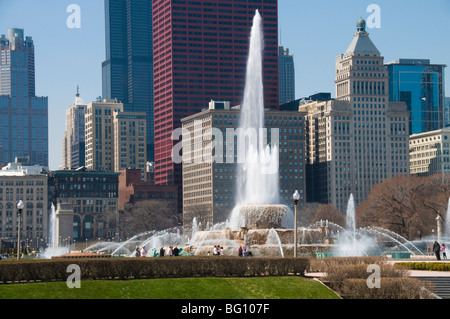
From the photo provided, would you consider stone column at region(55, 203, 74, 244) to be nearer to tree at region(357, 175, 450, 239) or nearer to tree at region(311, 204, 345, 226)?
tree at region(311, 204, 345, 226)

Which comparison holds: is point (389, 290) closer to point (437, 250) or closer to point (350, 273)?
point (350, 273)

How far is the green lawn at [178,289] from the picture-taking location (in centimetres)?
3906

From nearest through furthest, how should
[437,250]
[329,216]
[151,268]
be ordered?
[151,268]
[437,250]
[329,216]

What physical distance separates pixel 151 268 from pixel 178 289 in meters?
4.08

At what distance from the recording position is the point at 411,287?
40469 millimetres

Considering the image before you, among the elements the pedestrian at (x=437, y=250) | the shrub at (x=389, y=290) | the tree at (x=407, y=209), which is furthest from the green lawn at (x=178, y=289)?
the tree at (x=407, y=209)

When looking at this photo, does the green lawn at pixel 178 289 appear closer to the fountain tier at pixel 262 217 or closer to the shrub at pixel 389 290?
the shrub at pixel 389 290

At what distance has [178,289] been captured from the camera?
40531 millimetres

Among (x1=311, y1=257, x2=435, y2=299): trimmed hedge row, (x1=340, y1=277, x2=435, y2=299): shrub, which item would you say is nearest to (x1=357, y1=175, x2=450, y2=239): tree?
(x1=311, y1=257, x2=435, y2=299): trimmed hedge row

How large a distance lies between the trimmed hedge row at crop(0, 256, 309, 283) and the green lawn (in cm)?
150

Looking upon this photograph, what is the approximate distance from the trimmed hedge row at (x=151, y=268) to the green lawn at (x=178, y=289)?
4.92 ft

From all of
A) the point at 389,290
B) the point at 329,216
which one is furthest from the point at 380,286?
the point at 329,216
